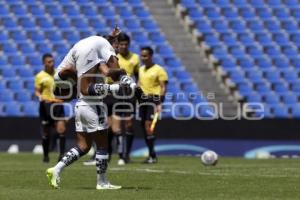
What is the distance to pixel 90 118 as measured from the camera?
11.7 metres

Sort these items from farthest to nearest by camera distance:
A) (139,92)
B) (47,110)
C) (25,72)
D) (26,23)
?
(26,23) → (25,72) → (47,110) → (139,92)

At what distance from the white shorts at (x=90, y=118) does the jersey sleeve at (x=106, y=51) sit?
73 cm

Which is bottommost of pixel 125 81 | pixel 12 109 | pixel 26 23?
pixel 12 109

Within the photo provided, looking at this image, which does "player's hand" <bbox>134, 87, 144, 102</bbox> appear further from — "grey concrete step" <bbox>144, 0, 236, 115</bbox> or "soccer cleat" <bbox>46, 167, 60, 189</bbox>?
"grey concrete step" <bbox>144, 0, 236, 115</bbox>

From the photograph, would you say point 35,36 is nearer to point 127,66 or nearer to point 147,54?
point 147,54

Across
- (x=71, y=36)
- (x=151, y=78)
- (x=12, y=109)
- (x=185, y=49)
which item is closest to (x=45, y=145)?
(x=151, y=78)

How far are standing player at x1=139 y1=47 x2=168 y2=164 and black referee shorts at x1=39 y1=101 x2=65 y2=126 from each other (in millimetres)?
1800

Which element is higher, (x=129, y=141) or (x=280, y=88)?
(x=280, y=88)

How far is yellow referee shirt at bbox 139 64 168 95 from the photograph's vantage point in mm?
19609

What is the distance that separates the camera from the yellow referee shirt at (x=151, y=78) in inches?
772

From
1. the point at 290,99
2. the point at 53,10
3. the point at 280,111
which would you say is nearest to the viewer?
the point at 280,111

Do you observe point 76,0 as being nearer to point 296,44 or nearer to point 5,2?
point 5,2

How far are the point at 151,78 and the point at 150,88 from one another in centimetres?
25

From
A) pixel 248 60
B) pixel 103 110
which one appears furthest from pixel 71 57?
pixel 248 60
